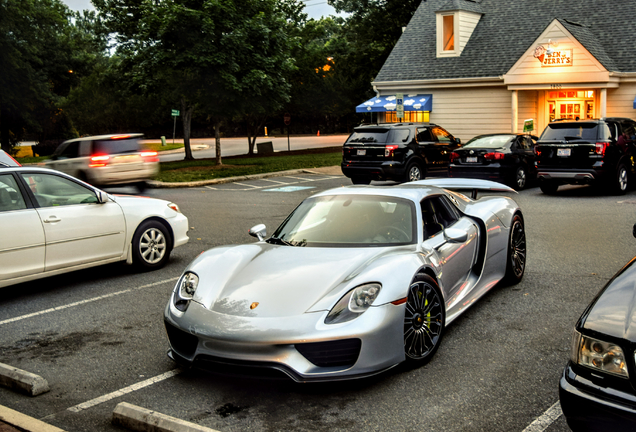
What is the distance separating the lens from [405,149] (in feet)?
57.2

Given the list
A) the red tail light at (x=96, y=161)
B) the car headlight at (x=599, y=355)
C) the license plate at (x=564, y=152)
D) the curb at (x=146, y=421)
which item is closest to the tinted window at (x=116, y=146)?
the red tail light at (x=96, y=161)

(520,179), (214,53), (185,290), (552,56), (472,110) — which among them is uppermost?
(214,53)

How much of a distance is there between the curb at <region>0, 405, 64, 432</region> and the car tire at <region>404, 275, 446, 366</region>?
2.39m

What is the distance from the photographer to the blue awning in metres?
28.6

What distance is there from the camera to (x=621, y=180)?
1542 cm

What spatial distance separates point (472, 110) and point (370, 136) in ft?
39.2

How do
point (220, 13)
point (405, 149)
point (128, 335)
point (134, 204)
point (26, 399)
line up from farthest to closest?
point (220, 13)
point (405, 149)
point (134, 204)
point (128, 335)
point (26, 399)

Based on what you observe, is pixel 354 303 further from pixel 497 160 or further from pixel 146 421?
pixel 497 160

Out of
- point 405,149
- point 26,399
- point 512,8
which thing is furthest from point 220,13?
point 26,399

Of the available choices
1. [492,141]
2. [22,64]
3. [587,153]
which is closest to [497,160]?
[492,141]

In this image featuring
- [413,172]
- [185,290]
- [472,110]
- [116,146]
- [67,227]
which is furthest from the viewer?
[472,110]

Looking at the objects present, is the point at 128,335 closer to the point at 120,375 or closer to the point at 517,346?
the point at 120,375

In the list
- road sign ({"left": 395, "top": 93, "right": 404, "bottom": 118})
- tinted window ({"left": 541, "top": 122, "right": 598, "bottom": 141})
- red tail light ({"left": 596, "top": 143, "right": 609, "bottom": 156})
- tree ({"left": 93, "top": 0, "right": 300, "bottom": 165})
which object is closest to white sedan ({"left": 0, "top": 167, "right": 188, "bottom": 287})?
tinted window ({"left": 541, "top": 122, "right": 598, "bottom": 141})

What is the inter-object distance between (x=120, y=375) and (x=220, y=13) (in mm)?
20757
